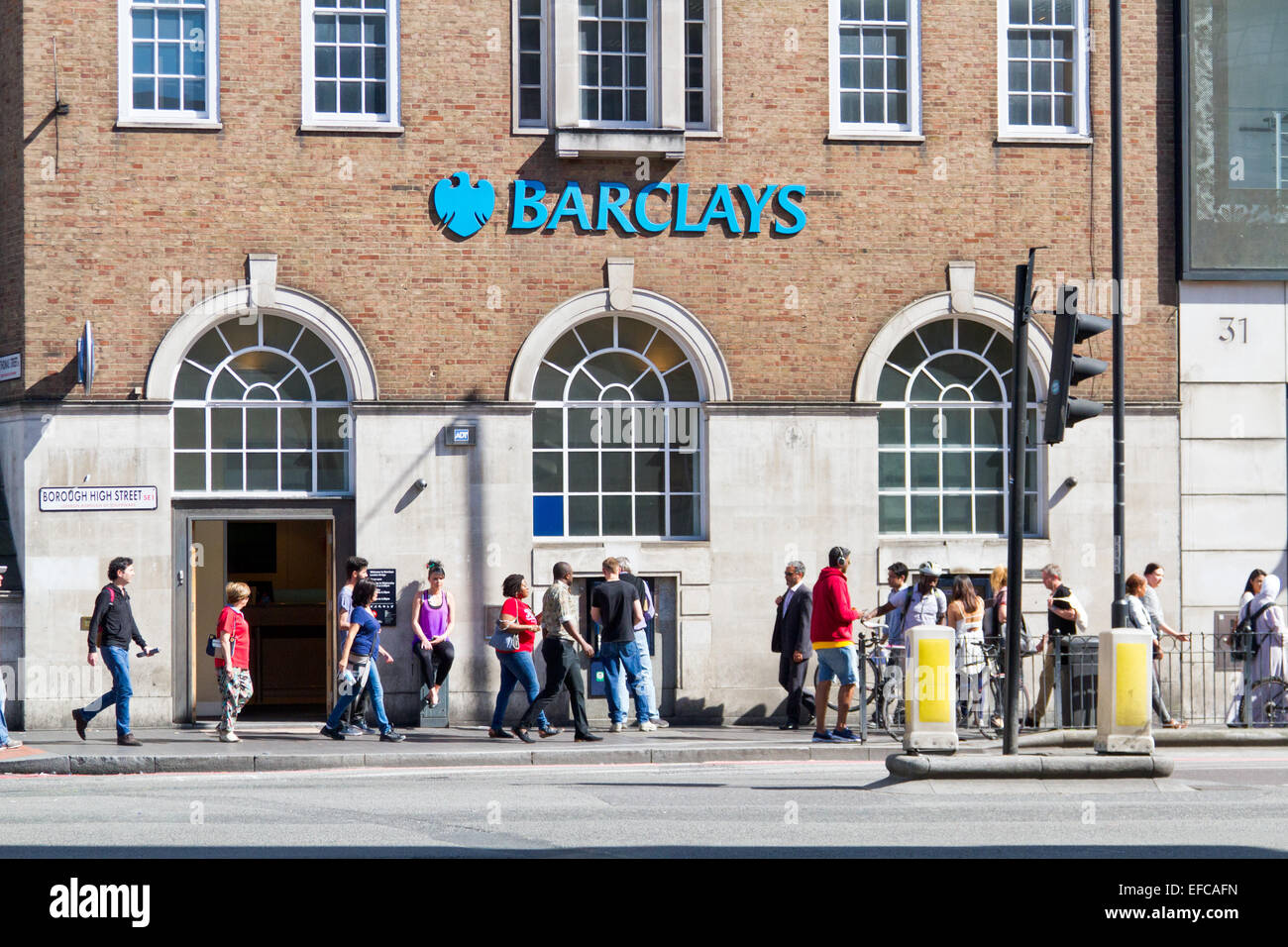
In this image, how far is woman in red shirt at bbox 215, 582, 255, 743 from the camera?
653 inches

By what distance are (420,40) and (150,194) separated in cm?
339

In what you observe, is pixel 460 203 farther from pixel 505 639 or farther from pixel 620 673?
pixel 620 673

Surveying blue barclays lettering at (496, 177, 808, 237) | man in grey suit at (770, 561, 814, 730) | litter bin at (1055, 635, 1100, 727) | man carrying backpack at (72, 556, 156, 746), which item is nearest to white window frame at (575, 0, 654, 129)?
blue barclays lettering at (496, 177, 808, 237)

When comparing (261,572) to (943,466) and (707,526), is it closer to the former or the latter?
(707,526)

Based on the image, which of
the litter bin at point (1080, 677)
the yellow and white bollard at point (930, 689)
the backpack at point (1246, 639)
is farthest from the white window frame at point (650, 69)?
the backpack at point (1246, 639)

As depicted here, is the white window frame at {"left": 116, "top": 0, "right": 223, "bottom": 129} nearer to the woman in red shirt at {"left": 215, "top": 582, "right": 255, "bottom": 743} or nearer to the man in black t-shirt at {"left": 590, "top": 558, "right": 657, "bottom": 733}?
the woman in red shirt at {"left": 215, "top": 582, "right": 255, "bottom": 743}

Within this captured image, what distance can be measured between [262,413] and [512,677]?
4.36 meters

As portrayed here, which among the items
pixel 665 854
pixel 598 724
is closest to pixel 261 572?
pixel 598 724

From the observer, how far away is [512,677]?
1700cm

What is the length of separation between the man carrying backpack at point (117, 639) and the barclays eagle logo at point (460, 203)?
5285 millimetres

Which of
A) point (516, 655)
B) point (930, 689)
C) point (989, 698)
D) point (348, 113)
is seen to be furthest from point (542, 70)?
point (930, 689)

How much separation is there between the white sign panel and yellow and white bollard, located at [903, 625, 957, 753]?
8.69 meters

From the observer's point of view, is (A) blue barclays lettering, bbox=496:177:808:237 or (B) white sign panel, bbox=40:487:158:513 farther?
(A) blue barclays lettering, bbox=496:177:808:237

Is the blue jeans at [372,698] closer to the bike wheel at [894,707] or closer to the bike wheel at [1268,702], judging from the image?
the bike wheel at [894,707]
